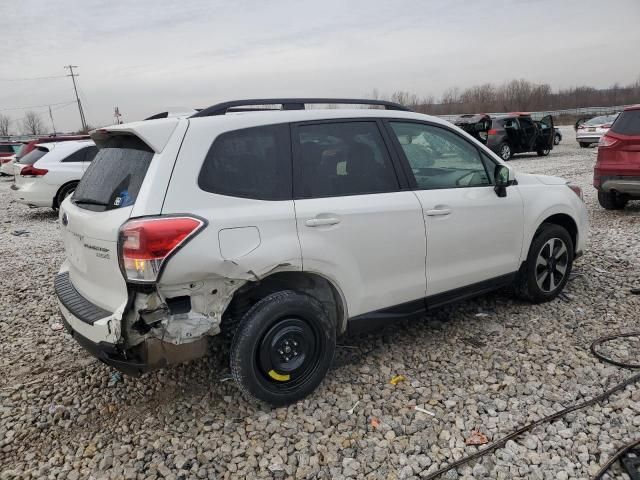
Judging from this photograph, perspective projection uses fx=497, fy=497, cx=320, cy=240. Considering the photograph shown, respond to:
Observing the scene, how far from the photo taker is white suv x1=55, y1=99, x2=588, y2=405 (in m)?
2.68

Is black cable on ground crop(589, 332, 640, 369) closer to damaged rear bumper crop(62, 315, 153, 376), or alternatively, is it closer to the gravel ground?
the gravel ground

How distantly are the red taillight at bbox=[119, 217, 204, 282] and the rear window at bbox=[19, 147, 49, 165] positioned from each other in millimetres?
9809

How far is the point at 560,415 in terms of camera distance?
9.70ft

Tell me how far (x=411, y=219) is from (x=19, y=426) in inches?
112

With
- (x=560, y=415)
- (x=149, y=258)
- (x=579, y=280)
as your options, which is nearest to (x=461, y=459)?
(x=560, y=415)

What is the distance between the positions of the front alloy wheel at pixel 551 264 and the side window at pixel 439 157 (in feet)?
3.13

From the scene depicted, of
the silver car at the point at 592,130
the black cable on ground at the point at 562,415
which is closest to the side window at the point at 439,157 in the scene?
the black cable on ground at the point at 562,415

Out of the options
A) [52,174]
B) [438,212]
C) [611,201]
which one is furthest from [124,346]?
[52,174]

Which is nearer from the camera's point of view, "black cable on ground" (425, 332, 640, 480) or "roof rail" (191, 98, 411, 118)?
"black cable on ground" (425, 332, 640, 480)

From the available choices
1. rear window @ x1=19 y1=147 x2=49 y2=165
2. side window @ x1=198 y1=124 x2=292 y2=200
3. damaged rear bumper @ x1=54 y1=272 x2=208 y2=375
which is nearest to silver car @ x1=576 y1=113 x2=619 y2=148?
rear window @ x1=19 y1=147 x2=49 y2=165

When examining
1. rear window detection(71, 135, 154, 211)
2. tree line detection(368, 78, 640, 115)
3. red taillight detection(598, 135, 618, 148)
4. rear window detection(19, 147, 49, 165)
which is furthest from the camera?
tree line detection(368, 78, 640, 115)

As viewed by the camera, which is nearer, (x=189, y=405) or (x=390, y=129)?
(x=189, y=405)

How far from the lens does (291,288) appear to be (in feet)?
10.3

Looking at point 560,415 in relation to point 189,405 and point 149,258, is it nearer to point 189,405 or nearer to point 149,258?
point 189,405
